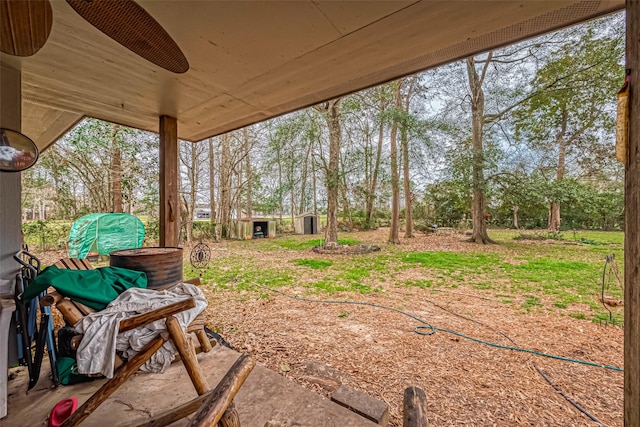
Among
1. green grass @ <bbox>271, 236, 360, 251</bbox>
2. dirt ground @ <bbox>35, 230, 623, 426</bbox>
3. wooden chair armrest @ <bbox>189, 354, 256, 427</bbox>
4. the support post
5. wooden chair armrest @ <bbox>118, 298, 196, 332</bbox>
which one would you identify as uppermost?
the support post

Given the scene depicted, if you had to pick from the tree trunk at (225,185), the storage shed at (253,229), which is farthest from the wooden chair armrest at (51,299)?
the storage shed at (253,229)

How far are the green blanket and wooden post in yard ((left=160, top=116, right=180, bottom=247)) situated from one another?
1217 millimetres

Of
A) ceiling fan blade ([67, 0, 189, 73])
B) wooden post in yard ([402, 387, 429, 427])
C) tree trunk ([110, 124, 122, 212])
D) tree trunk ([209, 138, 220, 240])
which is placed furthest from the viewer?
tree trunk ([209, 138, 220, 240])

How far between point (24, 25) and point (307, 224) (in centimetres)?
1234

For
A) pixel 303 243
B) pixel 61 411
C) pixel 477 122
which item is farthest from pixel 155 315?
pixel 477 122

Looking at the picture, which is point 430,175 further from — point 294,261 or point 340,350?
point 340,350

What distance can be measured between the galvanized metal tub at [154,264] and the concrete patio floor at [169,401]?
658 millimetres

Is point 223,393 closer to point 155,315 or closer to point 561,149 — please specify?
point 155,315

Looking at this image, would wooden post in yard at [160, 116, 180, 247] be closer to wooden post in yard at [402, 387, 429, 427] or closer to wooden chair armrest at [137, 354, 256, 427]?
wooden chair armrest at [137, 354, 256, 427]

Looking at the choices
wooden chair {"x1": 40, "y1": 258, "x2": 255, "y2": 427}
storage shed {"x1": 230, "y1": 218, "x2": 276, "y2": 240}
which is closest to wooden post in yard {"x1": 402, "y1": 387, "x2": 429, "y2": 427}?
wooden chair {"x1": 40, "y1": 258, "x2": 255, "y2": 427}

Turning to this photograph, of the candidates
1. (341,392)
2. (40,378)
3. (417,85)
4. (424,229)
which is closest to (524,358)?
(341,392)

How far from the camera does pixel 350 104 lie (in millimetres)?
7680

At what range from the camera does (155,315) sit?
1.29 m

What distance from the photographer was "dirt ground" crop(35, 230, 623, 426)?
5.49 feet
